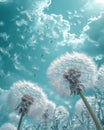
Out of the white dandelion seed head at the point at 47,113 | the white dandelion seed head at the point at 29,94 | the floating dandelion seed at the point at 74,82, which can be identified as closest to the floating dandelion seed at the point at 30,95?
the white dandelion seed head at the point at 29,94

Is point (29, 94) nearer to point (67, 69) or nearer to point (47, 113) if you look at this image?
point (67, 69)

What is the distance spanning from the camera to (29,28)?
4625 centimetres

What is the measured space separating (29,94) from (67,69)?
314 inches

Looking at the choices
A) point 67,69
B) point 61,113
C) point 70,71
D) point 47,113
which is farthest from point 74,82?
point 61,113

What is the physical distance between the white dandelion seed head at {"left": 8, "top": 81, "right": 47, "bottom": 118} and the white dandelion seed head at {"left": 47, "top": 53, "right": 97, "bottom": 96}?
218 inches

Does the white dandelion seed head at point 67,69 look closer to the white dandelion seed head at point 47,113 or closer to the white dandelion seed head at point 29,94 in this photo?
the white dandelion seed head at point 29,94

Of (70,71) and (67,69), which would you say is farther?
(67,69)

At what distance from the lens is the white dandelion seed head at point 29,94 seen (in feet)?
90.6

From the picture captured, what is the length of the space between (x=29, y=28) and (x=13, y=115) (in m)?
34.9

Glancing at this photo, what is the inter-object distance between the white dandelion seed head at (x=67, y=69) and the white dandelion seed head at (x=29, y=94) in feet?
18.1

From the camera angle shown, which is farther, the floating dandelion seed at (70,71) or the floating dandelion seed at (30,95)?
the floating dandelion seed at (30,95)

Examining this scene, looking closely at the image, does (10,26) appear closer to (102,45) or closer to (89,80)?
(102,45)

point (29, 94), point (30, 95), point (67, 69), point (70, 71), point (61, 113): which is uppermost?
point (61, 113)

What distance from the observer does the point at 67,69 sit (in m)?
21.8
